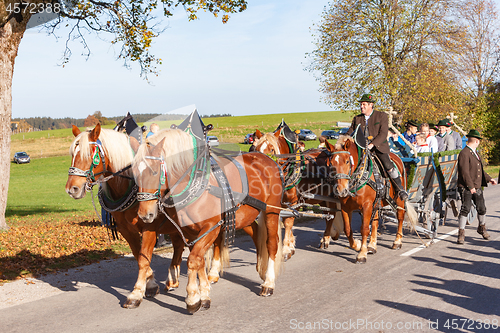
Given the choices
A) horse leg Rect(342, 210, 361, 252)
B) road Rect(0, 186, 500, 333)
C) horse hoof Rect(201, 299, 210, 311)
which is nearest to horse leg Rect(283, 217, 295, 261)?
road Rect(0, 186, 500, 333)

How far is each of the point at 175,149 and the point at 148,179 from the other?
0.45 metres

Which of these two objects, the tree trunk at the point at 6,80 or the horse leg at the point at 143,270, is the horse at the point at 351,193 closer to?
the horse leg at the point at 143,270

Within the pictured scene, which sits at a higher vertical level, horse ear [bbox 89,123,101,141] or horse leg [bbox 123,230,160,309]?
horse ear [bbox 89,123,101,141]

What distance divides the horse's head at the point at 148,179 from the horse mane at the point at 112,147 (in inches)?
33.7

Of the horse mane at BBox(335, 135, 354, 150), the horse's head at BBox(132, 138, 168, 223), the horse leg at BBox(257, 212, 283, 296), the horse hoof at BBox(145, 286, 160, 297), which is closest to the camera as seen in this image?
the horse's head at BBox(132, 138, 168, 223)

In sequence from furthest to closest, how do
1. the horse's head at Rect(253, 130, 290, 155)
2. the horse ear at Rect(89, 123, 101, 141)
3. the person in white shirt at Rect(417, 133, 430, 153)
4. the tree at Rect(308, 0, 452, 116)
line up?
the tree at Rect(308, 0, 452, 116) < the person in white shirt at Rect(417, 133, 430, 153) < the horse's head at Rect(253, 130, 290, 155) < the horse ear at Rect(89, 123, 101, 141)

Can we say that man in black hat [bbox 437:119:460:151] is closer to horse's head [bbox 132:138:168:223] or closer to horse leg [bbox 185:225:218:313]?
horse leg [bbox 185:225:218:313]

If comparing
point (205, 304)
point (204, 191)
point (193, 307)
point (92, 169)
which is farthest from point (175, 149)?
point (205, 304)

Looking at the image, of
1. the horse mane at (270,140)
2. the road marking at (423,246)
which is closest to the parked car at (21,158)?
the horse mane at (270,140)

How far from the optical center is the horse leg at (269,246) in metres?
5.73

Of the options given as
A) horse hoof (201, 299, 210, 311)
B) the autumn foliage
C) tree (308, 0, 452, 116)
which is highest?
tree (308, 0, 452, 116)

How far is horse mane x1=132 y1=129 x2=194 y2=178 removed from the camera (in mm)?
4387

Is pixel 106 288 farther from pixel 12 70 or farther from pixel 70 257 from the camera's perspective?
pixel 12 70

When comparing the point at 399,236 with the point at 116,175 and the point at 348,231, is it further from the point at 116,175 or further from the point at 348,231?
the point at 116,175
